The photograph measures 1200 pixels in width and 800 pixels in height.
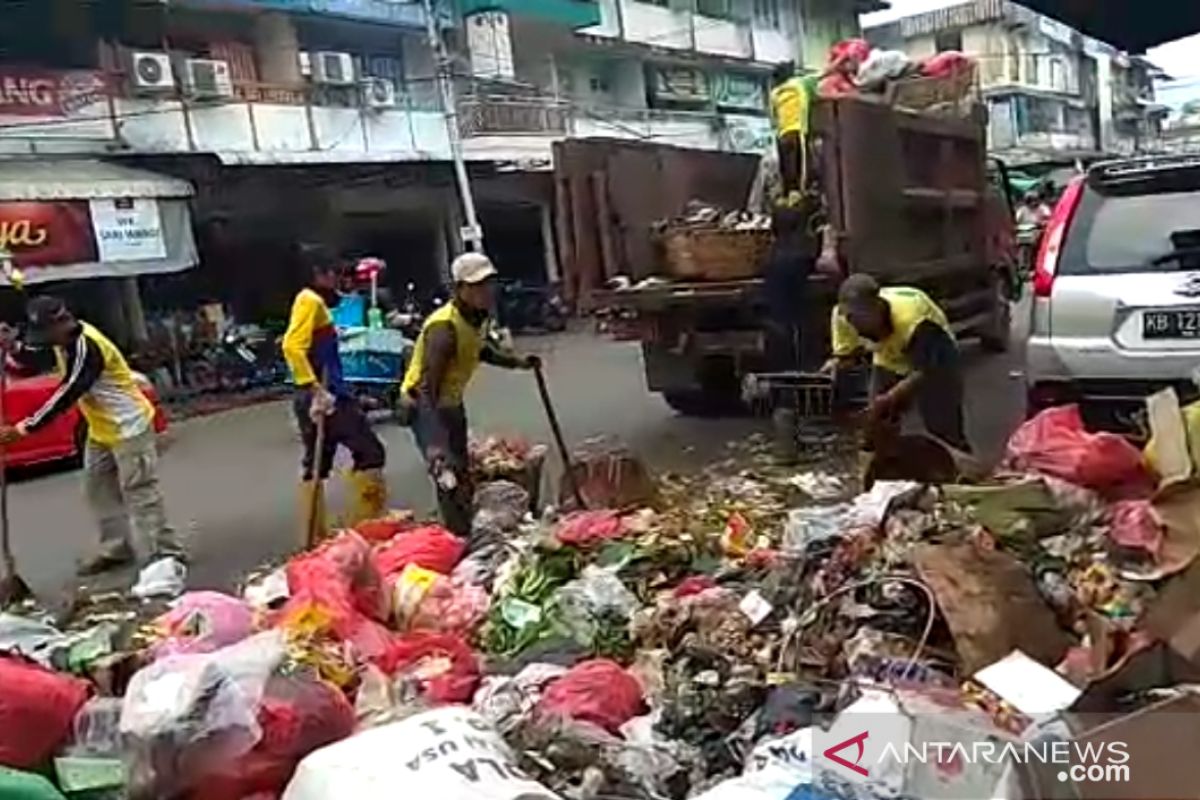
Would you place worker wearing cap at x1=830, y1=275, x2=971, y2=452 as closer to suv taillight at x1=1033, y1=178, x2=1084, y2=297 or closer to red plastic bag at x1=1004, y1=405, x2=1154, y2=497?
suv taillight at x1=1033, y1=178, x2=1084, y2=297

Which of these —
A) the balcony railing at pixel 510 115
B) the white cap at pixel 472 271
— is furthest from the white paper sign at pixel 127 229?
the white cap at pixel 472 271

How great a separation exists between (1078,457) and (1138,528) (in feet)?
2.33

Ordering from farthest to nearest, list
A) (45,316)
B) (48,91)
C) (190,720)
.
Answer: (48,91) < (45,316) < (190,720)

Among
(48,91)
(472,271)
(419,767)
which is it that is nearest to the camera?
(419,767)

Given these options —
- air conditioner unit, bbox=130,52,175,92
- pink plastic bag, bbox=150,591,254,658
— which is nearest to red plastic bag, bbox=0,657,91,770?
pink plastic bag, bbox=150,591,254,658

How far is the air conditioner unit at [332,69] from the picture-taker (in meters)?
20.7

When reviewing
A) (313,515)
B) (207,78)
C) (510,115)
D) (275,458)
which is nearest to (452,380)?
(313,515)

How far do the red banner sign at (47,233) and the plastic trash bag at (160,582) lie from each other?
1018 centimetres

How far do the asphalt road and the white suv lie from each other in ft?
6.84

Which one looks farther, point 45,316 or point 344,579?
point 45,316

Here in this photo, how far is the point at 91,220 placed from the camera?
52.6ft

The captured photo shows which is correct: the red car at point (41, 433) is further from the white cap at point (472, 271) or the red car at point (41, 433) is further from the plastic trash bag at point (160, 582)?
the white cap at point (472, 271)

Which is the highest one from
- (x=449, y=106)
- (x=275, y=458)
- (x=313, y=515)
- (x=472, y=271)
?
(x=449, y=106)

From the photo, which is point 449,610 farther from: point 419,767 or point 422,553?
point 419,767
